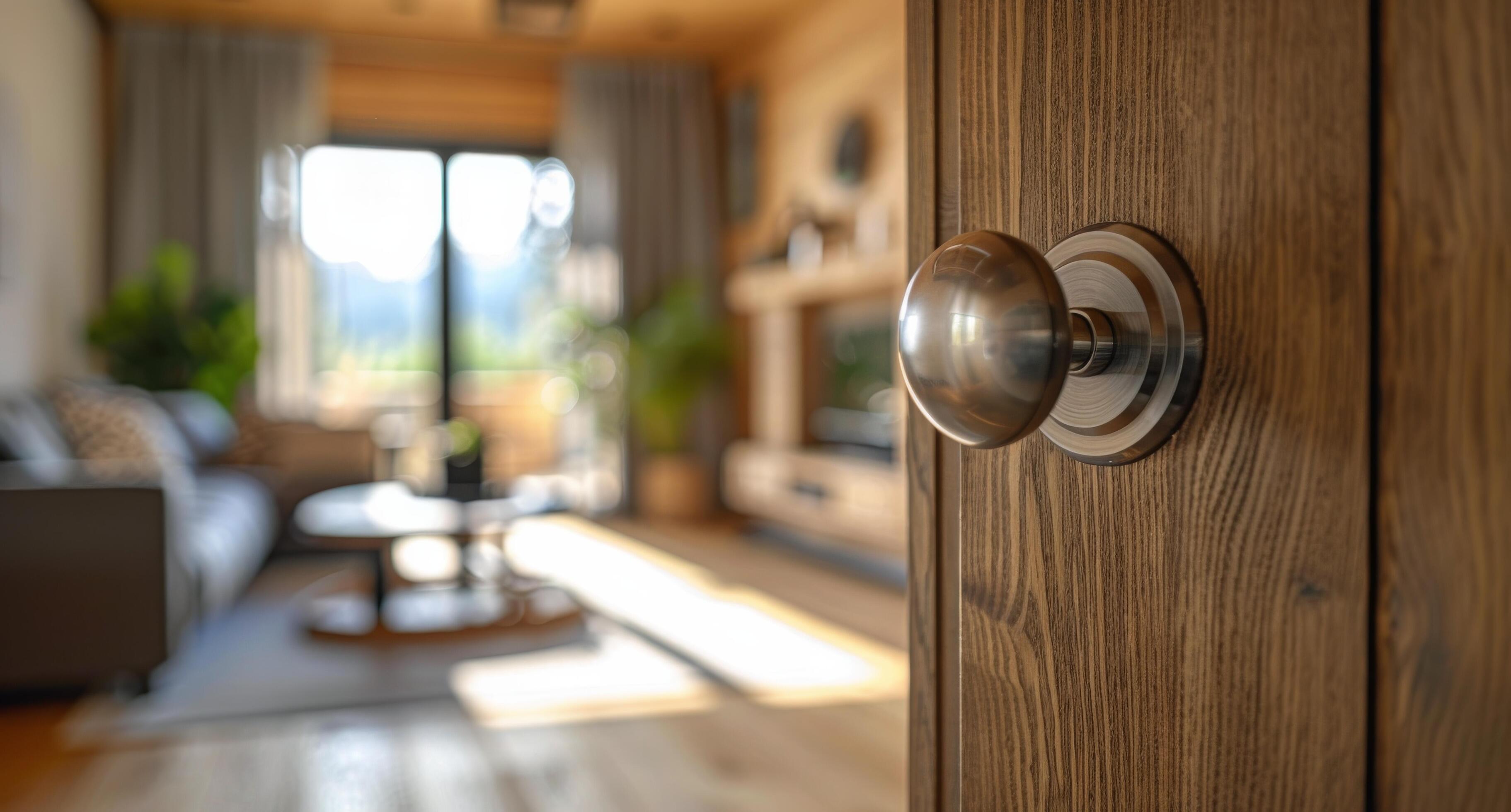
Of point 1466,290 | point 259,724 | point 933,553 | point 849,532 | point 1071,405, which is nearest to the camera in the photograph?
point 1466,290

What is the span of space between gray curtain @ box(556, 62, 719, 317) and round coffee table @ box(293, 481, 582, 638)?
2753 mm

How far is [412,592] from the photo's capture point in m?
4.05

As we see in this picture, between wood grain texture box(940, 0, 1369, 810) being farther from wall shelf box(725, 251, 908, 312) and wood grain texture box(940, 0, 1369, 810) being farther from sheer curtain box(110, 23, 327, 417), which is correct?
sheer curtain box(110, 23, 327, 417)

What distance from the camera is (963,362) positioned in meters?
0.30

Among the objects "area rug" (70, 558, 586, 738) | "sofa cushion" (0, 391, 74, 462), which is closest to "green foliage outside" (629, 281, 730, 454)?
"area rug" (70, 558, 586, 738)

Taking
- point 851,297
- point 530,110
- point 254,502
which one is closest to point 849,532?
point 851,297

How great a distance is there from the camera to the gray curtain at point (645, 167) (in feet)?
20.8

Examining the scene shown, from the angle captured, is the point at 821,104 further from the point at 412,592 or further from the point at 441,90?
the point at 412,592

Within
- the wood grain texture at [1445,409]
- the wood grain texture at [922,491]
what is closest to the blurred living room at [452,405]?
the wood grain texture at [922,491]

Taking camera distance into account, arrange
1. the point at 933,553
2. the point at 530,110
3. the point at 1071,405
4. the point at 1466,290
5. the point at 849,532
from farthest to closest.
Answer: the point at 530,110 < the point at 849,532 < the point at 933,553 < the point at 1071,405 < the point at 1466,290

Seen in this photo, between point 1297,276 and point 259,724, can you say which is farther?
point 259,724

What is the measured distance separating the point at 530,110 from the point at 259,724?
4663 mm

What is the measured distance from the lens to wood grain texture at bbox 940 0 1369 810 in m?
0.29

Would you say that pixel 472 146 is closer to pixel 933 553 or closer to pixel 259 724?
pixel 259 724
